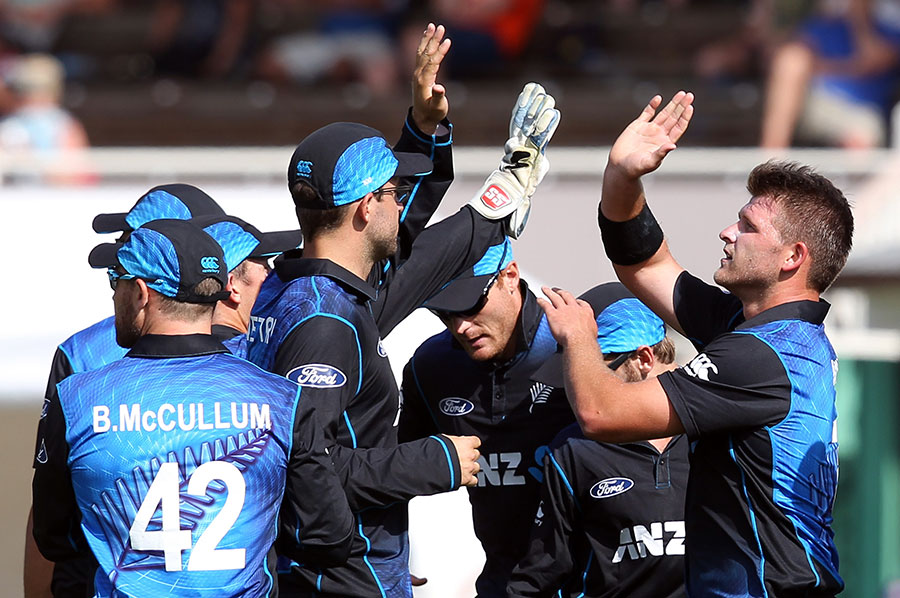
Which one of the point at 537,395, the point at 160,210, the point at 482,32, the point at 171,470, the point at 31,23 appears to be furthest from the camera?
the point at 31,23

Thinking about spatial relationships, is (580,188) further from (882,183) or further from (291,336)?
(291,336)

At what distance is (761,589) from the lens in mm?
2928

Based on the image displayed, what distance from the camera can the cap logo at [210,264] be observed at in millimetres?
2775

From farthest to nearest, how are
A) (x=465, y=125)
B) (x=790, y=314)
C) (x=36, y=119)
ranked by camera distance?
(x=465, y=125) → (x=36, y=119) → (x=790, y=314)

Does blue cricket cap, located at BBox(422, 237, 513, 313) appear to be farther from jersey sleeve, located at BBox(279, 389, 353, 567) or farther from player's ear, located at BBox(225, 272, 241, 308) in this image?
jersey sleeve, located at BBox(279, 389, 353, 567)

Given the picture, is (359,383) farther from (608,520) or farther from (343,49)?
(343,49)

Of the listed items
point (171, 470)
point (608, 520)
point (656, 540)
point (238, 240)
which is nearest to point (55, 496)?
point (171, 470)

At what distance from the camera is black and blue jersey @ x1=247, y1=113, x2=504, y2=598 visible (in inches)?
118

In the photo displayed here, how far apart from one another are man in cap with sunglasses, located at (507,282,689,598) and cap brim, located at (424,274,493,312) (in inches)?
12.8

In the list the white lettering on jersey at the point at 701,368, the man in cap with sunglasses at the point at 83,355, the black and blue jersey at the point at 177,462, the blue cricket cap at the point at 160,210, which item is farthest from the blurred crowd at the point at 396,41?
the black and blue jersey at the point at 177,462

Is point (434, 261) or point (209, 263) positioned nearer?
point (209, 263)

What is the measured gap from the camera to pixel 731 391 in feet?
9.47

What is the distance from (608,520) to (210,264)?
4.39 feet

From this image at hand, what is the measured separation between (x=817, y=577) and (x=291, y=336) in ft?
4.42
